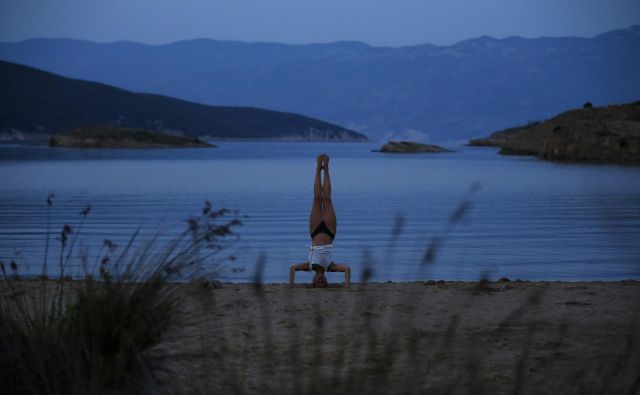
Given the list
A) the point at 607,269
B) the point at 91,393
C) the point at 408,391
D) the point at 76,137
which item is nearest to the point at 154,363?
the point at 91,393

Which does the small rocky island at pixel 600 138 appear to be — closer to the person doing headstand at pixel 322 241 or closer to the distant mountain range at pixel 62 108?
the person doing headstand at pixel 322 241

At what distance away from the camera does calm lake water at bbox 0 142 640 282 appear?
1332 cm

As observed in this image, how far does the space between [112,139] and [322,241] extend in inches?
4570

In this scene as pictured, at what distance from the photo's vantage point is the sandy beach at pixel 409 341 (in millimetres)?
4137

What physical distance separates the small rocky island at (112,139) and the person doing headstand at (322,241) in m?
114

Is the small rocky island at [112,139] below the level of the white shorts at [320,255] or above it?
above

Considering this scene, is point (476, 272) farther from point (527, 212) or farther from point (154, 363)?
point (527, 212)

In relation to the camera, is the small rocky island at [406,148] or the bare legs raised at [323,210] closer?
the bare legs raised at [323,210]

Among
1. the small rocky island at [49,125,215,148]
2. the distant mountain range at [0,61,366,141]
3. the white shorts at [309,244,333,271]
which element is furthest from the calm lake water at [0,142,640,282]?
the distant mountain range at [0,61,366,141]

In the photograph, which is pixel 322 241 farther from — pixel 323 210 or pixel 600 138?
pixel 600 138

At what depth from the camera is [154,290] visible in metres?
5.05

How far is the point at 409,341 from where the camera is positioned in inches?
219

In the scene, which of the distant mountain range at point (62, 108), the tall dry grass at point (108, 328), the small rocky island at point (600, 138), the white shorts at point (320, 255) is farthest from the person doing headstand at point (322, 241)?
the distant mountain range at point (62, 108)

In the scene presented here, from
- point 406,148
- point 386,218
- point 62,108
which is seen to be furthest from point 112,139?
point 386,218
